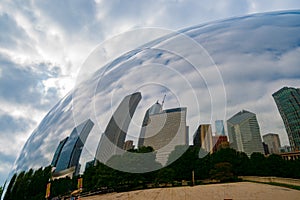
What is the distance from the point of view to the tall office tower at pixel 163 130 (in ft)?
7.99

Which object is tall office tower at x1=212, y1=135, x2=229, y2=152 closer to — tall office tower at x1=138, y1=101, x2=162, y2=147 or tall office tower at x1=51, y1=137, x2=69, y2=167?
tall office tower at x1=138, y1=101, x2=162, y2=147

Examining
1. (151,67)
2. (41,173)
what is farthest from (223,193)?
(41,173)

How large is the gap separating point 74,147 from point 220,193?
1.67 metres

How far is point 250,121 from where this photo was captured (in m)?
2.41

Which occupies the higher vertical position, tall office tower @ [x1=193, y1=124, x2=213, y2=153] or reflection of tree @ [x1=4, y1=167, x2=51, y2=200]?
tall office tower @ [x1=193, y1=124, x2=213, y2=153]

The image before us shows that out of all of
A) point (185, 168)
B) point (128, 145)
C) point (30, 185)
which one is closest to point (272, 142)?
point (185, 168)

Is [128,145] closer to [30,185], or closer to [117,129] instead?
[117,129]

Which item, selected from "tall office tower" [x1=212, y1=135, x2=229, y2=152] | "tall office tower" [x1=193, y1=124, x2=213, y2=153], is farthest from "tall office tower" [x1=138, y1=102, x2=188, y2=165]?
"tall office tower" [x1=212, y1=135, x2=229, y2=152]

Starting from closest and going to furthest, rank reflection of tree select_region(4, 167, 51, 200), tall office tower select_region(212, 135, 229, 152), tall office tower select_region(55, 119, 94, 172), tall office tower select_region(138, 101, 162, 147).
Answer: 1. tall office tower select_region(212, 135, 229, 152)
2. tall office tower select_region(138, 101, 162, 147)
3. tall office tower select_region(55, 119, 94, 172)
4. reflection of tree select_region(4, 167, 51, 200)

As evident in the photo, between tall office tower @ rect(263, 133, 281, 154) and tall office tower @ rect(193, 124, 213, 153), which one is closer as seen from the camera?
tall office tower @ rect(263, 133, 281, 154)

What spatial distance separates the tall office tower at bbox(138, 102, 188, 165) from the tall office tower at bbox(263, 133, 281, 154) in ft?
2.18

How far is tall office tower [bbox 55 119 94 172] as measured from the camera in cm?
304

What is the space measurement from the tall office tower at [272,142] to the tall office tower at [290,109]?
0.11 metres

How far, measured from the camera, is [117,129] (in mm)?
2793
